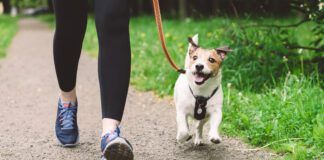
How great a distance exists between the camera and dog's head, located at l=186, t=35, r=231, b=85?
125 inches

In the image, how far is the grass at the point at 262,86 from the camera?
353cm

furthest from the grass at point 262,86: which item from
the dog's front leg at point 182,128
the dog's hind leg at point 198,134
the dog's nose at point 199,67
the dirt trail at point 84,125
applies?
the dog's nose at point 199,67

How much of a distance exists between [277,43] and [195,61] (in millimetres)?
3139

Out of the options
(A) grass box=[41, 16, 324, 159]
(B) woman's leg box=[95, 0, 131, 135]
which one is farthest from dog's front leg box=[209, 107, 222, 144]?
(B) woman's leg box=[95, 0, 131, 135]

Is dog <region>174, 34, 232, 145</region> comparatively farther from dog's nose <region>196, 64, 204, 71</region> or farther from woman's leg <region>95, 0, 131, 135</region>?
woman's leg <region>95, 0, 131, 135</region>

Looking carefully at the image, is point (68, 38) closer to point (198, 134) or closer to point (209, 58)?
point (209, 58)

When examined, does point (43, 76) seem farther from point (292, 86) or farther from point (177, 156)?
point (177, 156)

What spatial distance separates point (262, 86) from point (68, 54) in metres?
2.68

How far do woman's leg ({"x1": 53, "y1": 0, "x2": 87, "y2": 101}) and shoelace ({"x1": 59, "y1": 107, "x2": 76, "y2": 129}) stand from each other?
0.23ft

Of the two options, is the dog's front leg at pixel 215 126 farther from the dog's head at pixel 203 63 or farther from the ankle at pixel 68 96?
the ankle at pixel 68 96

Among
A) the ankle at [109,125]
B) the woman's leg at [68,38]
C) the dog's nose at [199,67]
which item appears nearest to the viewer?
the ankle at [109,125]

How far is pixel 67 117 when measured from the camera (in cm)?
335

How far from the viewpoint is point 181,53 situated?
684 centimetres

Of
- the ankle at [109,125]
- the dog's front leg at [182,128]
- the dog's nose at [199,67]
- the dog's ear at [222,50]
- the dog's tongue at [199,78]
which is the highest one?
the dog's ear at [222,50]
